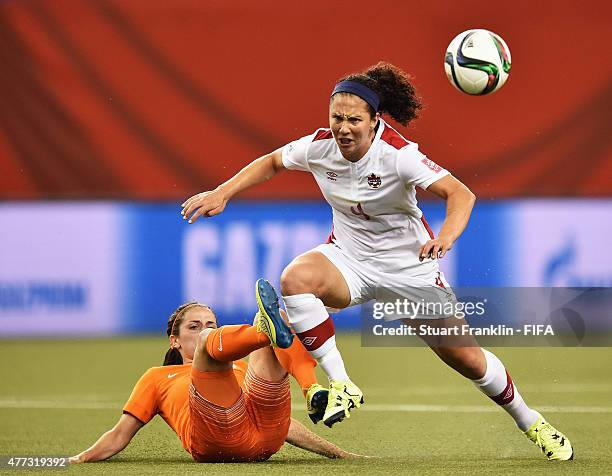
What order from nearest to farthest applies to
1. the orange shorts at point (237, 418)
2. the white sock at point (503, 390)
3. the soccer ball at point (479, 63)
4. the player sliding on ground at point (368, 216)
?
the orange shorts at point (237, 418) < the player sliding on ground at point (368, 216) < the white sock at point (503, 390) < the soccer ball at point (479, 63)

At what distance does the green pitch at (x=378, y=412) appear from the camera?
4.95m

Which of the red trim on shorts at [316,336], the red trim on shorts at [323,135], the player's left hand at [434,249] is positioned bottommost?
the red trim on shorts at [316,336]

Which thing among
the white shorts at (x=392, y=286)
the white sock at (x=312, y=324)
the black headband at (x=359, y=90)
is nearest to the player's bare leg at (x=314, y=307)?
the white sock at (x=312, y=324)

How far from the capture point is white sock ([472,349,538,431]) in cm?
527

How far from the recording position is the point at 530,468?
4.82 metres

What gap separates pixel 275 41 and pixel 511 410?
315 inches

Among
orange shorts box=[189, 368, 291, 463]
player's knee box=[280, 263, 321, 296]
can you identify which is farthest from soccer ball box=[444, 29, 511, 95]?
orange shorts box=[189, 368, 291, 463]

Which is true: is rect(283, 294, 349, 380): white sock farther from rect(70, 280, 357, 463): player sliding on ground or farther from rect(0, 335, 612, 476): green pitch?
rect(0, 335, 612, 476): green pitch

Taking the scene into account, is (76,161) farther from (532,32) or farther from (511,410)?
(511,410)

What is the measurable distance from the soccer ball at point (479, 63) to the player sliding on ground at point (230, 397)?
1613 mm

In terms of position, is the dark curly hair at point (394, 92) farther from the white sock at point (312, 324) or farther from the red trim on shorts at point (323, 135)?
the white sock at point (312, 324)

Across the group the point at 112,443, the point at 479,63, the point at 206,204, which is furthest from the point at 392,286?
the point at 112,443

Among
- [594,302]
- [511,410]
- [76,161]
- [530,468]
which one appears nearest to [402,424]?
[511,410]

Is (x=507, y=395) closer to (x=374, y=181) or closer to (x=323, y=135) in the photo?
(x=374, y=181)
